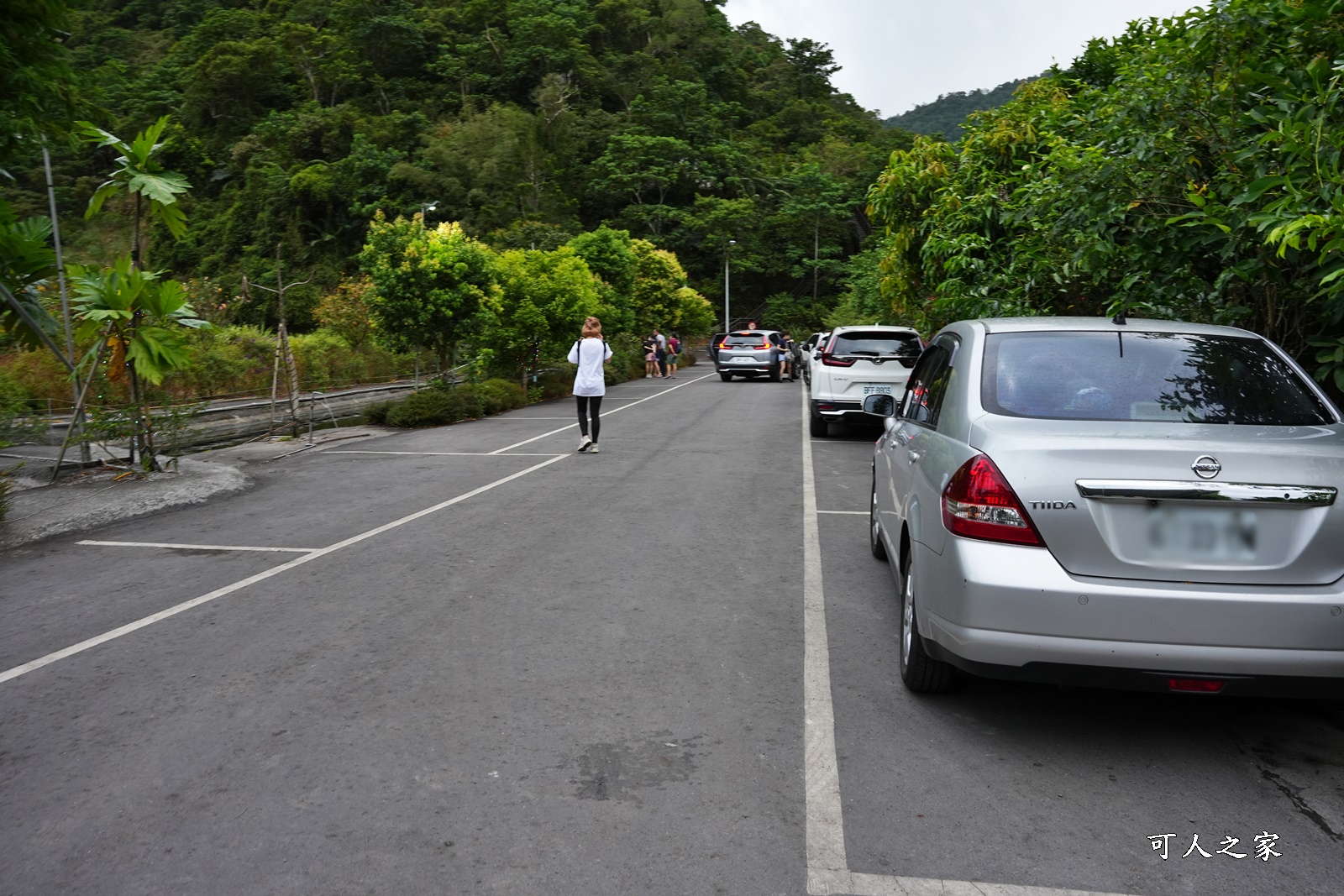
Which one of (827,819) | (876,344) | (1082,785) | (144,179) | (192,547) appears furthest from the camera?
(876,344)

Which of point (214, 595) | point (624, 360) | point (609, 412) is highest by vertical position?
point (624, 360)

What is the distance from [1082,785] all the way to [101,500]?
947cm

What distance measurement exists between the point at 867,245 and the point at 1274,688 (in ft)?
221

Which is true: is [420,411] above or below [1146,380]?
below

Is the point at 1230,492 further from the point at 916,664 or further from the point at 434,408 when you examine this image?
the point at 434,408

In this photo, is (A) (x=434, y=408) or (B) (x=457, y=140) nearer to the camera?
(A) (x=434, y=408)

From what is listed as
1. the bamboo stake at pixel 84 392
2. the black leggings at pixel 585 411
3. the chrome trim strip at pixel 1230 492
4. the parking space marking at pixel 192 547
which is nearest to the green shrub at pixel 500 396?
the black leggings at pixel 585 411

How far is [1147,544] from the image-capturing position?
11.8 ft

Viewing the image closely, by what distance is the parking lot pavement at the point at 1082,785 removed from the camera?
3096 millimetres

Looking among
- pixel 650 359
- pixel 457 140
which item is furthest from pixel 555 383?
pixel 457 140

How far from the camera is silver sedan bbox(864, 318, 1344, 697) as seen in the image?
138 inches

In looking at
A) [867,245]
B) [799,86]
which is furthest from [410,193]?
[799,86]

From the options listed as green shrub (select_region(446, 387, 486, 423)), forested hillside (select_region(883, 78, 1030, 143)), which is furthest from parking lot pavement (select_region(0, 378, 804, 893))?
forested hillside (select_region(883, 78, 1030, 143))

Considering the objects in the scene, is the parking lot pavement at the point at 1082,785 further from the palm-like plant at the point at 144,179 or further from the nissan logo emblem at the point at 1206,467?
the palm-like plant at the point at 144,179
